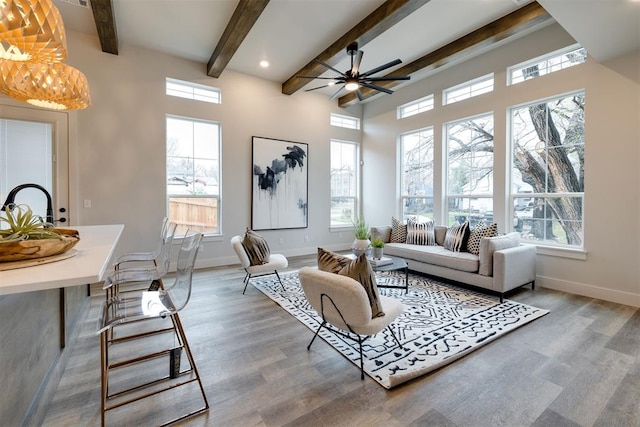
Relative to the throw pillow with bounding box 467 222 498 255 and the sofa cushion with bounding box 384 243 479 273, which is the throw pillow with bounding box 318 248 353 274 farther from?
the throw pillow with bounding box 467 222 498 255

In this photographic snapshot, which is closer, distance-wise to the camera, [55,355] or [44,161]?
[55,355]

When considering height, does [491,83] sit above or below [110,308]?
above

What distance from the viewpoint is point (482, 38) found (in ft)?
13.1

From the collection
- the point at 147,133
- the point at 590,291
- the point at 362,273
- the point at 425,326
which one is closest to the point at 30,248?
the point at 362,273

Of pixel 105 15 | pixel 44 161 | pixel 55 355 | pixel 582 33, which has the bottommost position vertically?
pixel 55 355

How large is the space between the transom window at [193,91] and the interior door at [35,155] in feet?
5.02

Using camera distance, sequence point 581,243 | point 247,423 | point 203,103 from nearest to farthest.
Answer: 1. point 247,423
2. point 581,243
3. point 203,103

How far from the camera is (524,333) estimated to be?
2641 millimetres

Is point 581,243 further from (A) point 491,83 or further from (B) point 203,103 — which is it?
(B) point 203,103

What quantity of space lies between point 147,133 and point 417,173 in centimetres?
493

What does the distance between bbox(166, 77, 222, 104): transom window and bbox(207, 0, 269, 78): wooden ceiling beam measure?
347 mm

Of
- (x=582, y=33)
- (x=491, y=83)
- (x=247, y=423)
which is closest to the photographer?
(x=247, y=423)

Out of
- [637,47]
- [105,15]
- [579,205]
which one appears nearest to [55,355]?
[105,15]

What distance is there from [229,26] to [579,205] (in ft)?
16.9
